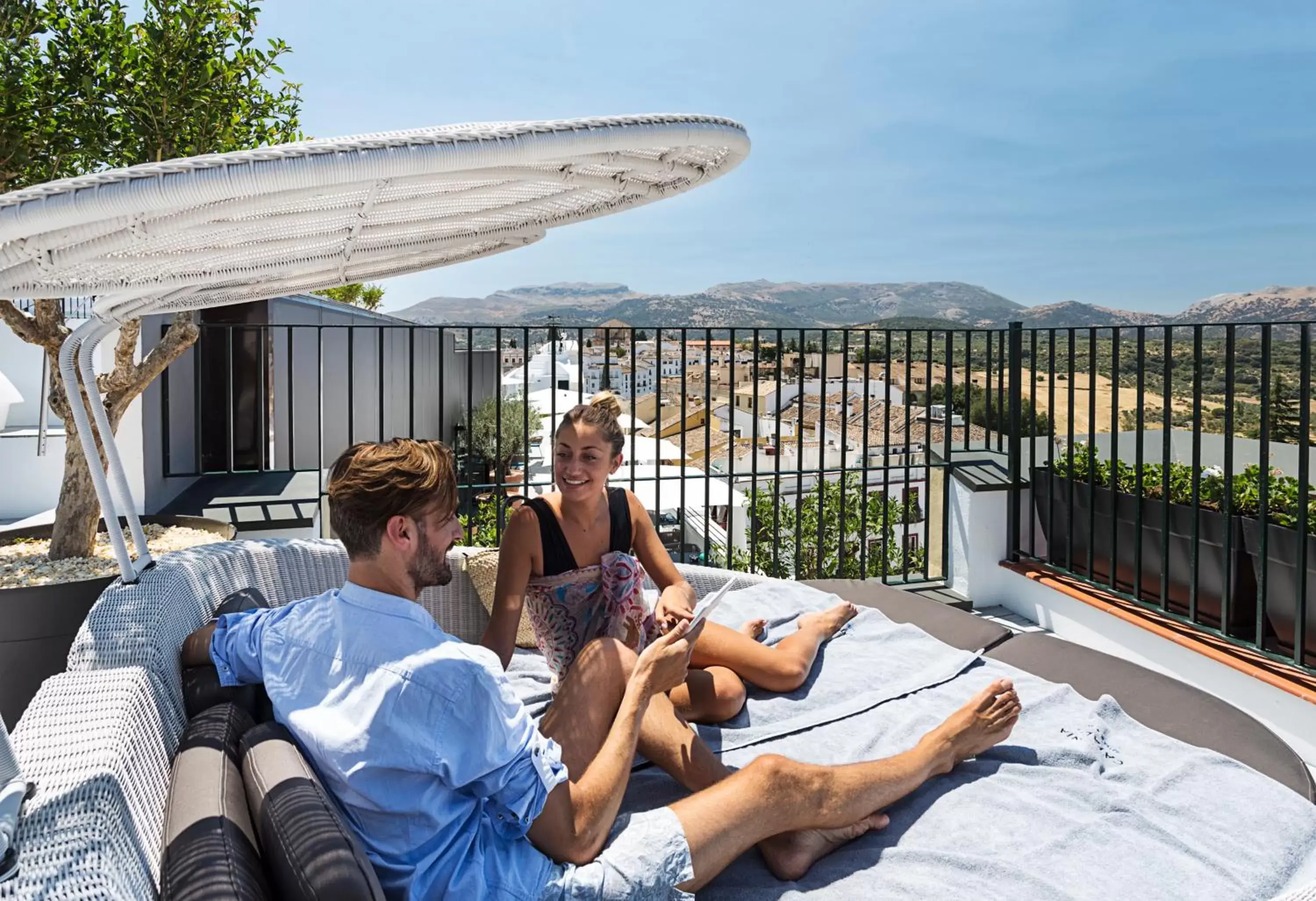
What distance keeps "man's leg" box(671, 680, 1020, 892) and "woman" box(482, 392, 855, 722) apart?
1.65 feet

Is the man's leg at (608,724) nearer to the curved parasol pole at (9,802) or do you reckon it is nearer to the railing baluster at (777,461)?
the curved parasol pole at (9,802)

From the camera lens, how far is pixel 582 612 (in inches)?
80.2

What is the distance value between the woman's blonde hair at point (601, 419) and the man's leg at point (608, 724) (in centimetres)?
63

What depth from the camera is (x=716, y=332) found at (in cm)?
396

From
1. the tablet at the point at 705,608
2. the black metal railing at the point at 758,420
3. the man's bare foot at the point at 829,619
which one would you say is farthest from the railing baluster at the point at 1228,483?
the tablet at the point at 705,608

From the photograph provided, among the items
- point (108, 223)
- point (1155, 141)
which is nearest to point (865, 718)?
point (108, 223)

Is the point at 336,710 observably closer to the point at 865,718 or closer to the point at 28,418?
the point at 865,718

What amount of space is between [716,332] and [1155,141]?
286 ft

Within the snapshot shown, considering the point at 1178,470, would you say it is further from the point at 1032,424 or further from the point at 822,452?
the point at 822,452

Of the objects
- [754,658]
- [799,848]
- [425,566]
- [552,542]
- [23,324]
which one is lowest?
[799,848]

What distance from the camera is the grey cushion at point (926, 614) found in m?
2.51

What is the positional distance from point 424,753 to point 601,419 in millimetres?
1196

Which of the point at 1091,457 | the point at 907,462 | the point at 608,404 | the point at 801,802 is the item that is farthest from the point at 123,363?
the point at 1091,457

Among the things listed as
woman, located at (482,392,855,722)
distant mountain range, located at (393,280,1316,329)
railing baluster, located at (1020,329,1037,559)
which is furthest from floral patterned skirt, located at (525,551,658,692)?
distant mountain range, located at (393,280,1316,329)
